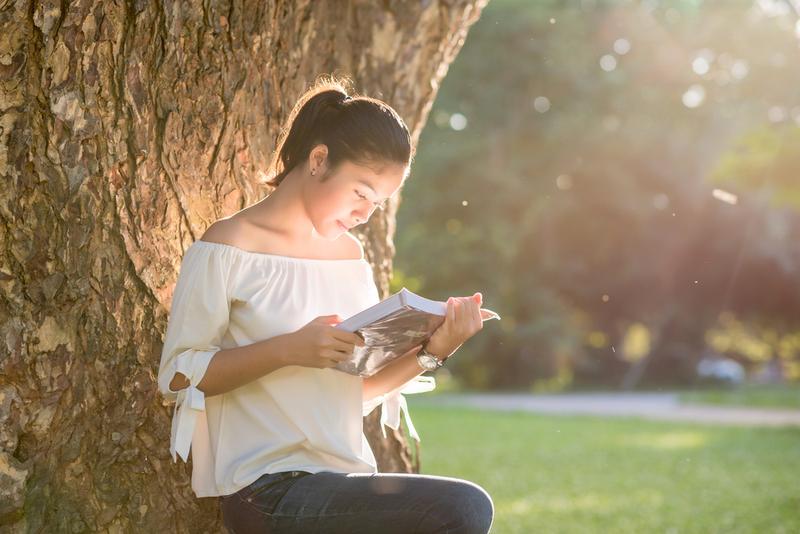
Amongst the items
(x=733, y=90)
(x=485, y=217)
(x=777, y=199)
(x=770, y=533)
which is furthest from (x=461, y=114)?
(x=770, y=533)

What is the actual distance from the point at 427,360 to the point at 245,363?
51 cm

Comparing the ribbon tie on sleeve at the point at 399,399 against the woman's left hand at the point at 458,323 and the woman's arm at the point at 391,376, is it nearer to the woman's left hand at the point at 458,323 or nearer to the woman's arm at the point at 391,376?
the woman's arm at the point at 391,376

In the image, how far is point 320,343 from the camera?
238 centimetres

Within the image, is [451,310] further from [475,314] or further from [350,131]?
[350,131]

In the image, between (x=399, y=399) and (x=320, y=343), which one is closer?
(x=320, y=343)

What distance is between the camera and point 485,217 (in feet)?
83.4

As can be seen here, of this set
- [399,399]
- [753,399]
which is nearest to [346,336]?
[399,399]

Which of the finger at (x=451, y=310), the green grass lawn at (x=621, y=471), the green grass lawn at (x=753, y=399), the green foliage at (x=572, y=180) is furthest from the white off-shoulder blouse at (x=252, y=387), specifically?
the green foliage at (x=572, y=180)

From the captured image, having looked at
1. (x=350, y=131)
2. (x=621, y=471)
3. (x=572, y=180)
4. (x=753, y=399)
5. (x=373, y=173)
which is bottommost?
(x=753, y=399)

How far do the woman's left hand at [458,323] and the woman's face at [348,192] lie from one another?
1.05 feet

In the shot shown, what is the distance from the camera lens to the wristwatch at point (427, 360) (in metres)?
2.73

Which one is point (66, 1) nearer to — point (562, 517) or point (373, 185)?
point (373, 185)

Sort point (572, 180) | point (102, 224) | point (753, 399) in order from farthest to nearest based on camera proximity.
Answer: point (572, 180) < point (753, 399) < point (102, 224)

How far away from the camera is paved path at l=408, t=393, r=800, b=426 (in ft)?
56.7
